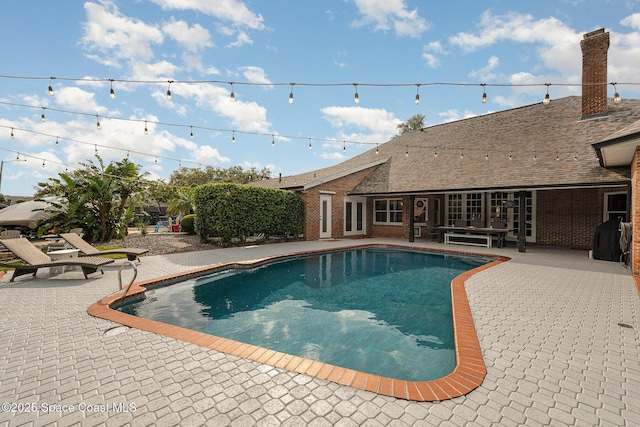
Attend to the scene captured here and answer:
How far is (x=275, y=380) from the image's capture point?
2889 millimetres

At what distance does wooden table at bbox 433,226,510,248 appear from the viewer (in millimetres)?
13105

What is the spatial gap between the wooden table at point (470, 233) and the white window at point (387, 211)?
2860 mm

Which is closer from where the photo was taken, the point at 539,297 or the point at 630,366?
the point at 630,366

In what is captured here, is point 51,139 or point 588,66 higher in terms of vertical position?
point 588,66

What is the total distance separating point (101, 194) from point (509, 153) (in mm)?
18829

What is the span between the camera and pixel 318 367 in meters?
3.12

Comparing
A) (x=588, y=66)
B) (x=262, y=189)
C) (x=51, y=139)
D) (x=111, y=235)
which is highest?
(x=588, y=66)

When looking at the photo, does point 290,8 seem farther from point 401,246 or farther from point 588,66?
point 588,66

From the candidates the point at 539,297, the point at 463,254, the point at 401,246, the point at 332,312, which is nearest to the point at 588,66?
the point at 463,254

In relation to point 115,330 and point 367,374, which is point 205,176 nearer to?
point 115,330

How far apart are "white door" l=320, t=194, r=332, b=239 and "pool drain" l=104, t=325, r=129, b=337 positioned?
12705 millimetres

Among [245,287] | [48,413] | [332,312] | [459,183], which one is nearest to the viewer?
[48,413]

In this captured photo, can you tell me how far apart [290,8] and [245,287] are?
28.0 feet

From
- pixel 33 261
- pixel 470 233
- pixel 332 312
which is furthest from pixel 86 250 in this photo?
pixel 470 233
